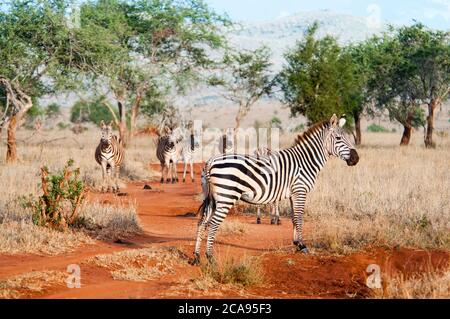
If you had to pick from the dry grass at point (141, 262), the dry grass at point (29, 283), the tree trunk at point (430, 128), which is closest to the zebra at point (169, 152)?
the dry grass at point (141, 262)

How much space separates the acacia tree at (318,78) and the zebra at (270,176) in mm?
19214

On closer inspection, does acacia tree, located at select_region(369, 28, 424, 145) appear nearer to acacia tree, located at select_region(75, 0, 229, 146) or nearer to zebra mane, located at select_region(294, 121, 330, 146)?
acacia tree, located at select_region(75, 0, 229, 146)

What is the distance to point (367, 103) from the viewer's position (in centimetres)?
3547

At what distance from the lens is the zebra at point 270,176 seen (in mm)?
8336

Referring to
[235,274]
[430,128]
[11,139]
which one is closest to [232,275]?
[235,274]

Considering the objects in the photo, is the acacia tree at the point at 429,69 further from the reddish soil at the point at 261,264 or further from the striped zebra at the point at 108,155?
the reddish soil at the point at 261,264

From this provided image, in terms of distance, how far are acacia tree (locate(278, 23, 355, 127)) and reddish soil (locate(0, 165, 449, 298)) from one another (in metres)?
18.6

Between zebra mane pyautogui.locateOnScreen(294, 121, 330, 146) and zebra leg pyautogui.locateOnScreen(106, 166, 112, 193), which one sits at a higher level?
zebra mane pyautogui.locateOnScreen(294, 121, 330, 146)

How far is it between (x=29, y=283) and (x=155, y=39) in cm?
2646

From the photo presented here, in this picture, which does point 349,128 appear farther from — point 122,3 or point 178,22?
point 122,3

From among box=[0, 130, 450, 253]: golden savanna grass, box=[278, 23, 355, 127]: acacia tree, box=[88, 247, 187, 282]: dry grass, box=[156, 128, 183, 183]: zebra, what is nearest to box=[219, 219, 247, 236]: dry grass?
box=[0, 130, 450, 253]: golden savanna grass

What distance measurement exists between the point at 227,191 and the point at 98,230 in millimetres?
3087

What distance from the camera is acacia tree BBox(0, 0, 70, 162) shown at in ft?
68.2

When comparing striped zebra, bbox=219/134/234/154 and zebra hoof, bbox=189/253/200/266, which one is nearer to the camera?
zebra hoof, bbox=189/253/200/266
